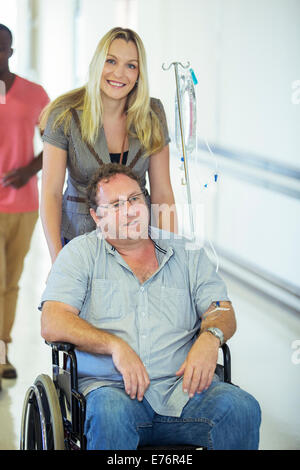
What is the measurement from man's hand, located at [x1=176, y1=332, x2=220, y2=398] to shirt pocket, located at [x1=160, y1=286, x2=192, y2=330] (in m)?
0.15

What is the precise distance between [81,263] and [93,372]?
13.8 inches

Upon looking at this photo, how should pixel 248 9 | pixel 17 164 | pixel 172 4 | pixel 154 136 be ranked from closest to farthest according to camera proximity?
pixel 154 136, pixel 17 164, pixel 172 4, pixel 248 9

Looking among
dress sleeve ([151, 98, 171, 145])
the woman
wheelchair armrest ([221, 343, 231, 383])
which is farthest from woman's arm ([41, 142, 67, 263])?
wheelchair armrest ([221, 343, 231, 383])

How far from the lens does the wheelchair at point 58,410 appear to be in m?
1.98

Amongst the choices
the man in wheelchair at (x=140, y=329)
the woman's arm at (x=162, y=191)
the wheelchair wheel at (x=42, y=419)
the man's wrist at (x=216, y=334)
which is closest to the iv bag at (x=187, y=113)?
the woman's arm at (x=162, y=191)

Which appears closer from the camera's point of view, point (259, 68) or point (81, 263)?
point (81, 263)

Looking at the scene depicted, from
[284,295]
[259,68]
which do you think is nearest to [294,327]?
[284,295]

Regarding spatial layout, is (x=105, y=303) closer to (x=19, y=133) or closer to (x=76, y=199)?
(x=76, y=199)

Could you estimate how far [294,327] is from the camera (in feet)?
13.5

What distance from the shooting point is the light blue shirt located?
7.20ft

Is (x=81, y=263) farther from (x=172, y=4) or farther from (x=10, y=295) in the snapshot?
(x=172, y=4)

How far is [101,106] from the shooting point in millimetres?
2689

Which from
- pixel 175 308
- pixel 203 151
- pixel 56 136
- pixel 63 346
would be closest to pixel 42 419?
pixel 63 346

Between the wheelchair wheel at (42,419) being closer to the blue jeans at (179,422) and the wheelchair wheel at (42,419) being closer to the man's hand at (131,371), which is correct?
the blue jeans at (179,422)
